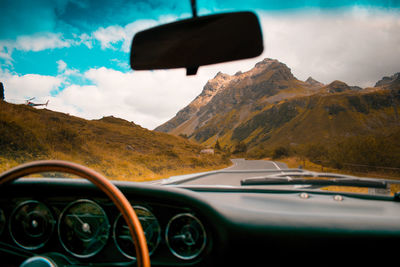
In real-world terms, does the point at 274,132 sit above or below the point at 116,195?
above

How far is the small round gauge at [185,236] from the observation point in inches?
74.9

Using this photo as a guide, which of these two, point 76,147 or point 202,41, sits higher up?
point 76,147

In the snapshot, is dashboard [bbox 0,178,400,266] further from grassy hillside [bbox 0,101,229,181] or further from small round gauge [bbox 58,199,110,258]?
grassy hillside [bbox 0,101,229,181]

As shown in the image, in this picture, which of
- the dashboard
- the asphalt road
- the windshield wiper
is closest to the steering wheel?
the dashboard

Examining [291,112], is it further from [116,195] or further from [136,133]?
[116,195]

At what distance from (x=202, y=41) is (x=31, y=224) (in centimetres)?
201

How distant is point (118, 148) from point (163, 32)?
24605 mm

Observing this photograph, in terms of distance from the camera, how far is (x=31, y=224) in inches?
77.4

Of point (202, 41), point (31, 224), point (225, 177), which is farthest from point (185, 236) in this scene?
point (225, 177)

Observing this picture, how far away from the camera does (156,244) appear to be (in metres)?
1.92

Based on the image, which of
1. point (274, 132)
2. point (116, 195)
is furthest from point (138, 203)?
point (274, 132)

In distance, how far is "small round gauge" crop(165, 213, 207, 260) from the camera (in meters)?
1.90

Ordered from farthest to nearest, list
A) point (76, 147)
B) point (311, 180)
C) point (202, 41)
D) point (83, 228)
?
point (76, 147), point (311, 180), point (83, 228), point (202, 41)

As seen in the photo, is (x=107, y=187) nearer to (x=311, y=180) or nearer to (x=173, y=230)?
(x=173, y=230)
